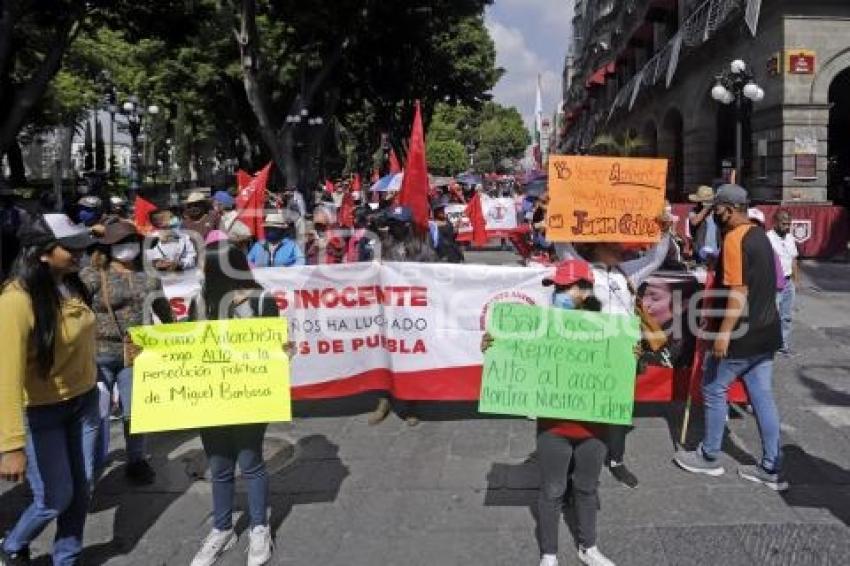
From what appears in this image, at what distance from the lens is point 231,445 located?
4301mm

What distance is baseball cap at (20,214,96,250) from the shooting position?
12.4 feet

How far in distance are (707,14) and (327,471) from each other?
20.9m

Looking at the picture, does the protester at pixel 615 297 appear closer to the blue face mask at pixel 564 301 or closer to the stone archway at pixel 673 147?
the blue face mask at pixel 564 301

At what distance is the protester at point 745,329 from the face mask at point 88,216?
8.70m

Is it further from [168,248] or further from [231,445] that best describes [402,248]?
[231,445]

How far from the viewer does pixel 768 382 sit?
5.18 m

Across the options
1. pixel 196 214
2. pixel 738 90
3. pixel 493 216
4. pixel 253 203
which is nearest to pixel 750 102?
pixel 738 90

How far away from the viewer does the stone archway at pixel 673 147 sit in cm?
3064

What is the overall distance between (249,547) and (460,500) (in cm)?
128

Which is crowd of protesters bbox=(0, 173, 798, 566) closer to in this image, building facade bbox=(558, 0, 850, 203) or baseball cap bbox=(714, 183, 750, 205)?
baseball cap bbox=(714, 183, 750, 205)

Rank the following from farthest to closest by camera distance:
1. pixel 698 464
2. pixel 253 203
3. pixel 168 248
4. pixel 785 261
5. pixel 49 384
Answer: pixel 253 203 < pixel 785 261 < pixel 168 248 < pixel 698 464 < pixel 49 384

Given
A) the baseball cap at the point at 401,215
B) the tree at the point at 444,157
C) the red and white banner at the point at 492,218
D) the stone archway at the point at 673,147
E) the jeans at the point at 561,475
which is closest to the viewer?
the jeans at the point at 561,475

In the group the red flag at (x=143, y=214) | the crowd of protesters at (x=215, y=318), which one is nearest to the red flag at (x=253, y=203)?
the red flag at (x=143, y=214)

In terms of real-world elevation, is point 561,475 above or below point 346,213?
below
